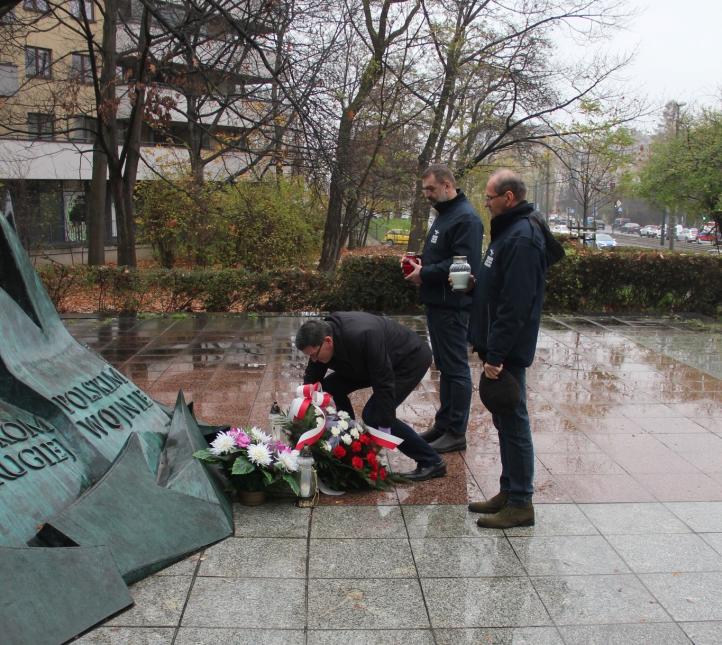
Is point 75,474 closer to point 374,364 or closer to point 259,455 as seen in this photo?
point 259,455

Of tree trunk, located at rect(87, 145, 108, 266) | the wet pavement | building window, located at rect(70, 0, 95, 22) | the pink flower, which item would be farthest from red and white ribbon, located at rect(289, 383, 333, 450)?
tree trunk, located at rect(87, 145, 108, 266)

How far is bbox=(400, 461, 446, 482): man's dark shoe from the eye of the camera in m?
5.04

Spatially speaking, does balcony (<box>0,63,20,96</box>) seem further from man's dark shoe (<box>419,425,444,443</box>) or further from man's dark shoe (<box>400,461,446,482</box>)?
man's dark shoe (<box>400,461,446,482</box>)

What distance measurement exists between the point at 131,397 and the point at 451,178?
8.37ft

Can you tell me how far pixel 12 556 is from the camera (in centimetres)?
311

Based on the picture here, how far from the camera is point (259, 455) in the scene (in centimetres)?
439

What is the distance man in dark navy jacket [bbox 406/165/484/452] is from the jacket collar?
1037 mm

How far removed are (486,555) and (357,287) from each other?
27.5ft

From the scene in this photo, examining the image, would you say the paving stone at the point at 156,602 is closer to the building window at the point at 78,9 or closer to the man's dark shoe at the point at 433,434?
the man's dark shoe at the point at 433,434

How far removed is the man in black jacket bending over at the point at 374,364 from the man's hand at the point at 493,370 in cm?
63

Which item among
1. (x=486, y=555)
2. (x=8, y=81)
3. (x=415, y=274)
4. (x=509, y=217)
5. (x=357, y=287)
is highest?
(x=8, y=81)

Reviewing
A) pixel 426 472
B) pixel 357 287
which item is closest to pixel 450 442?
pixel 426 472

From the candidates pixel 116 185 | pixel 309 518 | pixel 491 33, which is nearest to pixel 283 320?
pixel 116 185

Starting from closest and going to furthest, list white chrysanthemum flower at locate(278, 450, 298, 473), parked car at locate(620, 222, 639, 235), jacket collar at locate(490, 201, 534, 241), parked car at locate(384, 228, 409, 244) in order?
1. jacket collar at locate(490, 201, 534, 241)
2. white chrysanthemum flower at locate(278, 450, 298, 473)
3. parked car at locate(384, 228, 409, 244)
4. parked car at locate(620, 222, 639, 235)
